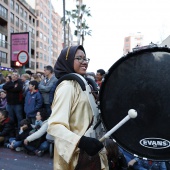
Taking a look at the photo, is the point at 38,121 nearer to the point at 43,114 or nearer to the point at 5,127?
the point at 43,114

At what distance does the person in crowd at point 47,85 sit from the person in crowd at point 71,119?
4.13m

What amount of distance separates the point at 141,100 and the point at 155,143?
10.8 inches

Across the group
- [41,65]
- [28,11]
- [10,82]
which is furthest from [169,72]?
[41,65]

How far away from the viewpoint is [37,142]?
18.7 ft

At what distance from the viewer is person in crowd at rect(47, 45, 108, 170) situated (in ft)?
4.91

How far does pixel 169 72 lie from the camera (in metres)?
1.46

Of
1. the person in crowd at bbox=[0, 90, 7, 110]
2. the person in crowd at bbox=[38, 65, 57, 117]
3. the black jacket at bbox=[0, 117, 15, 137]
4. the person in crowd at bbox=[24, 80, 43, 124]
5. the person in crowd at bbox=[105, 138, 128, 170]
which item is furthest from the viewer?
the person in crowd at bbox=[0, 90, 7, 110]

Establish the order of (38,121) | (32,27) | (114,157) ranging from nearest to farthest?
(114,157) < (38,121) < (32,27)

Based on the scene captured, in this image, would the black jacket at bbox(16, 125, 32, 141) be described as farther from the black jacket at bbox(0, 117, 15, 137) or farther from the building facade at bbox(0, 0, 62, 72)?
the building facade at bbox(0, 0, 62, 72)

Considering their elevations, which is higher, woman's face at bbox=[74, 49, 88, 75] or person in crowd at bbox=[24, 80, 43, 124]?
woman's face at bbox=[74, 49, 88, 75]

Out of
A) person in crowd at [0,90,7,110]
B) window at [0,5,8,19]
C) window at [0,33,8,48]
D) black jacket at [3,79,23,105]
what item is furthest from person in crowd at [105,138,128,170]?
window at [0,5,8,19]

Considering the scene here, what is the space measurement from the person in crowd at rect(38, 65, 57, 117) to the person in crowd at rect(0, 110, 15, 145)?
1207 millimetres

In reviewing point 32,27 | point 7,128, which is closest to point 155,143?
point 7,128

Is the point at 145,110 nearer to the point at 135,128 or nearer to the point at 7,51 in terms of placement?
the point at 135,128
